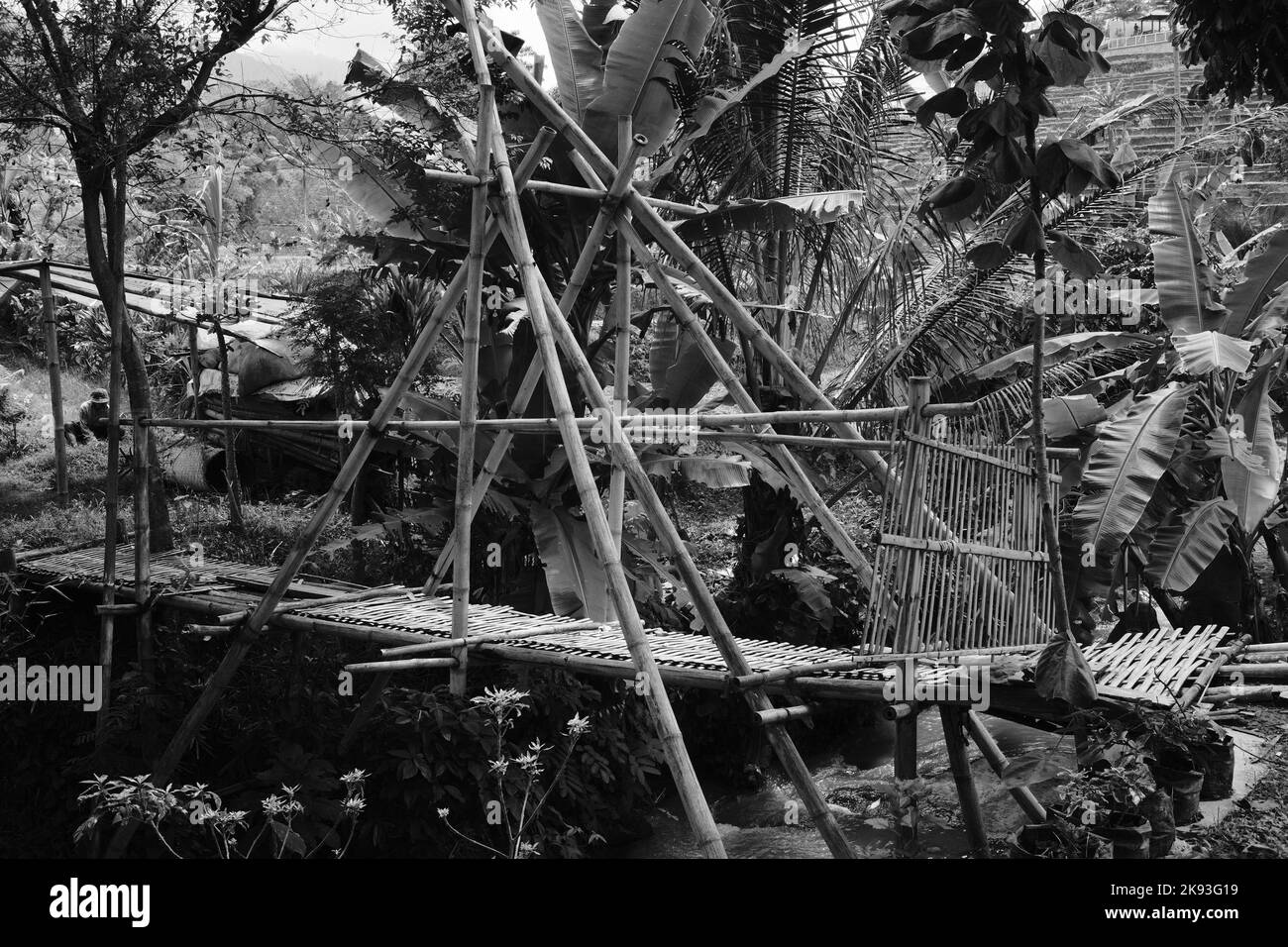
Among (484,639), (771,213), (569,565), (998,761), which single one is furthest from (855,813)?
(771,213)

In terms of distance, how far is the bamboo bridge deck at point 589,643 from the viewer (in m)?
3.77

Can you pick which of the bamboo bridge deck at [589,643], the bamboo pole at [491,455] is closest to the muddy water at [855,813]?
the bamboo pole at [491,455]

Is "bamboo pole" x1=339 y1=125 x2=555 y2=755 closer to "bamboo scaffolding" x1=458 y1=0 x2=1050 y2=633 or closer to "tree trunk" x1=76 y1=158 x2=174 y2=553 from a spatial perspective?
"bamboo scaffolding" x1=458 y1=0 x2=1050 y2=633

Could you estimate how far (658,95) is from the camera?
6043 mm

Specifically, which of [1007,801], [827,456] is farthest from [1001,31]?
[827,456]

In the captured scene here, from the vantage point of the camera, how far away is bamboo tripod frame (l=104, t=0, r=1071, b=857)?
3865 mm

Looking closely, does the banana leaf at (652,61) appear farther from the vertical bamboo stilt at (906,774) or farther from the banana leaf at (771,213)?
the vertical bamboo stilt at (906,774)

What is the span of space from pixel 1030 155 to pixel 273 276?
11841mm

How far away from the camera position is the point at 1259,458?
5.82m

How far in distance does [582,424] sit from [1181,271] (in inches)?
142

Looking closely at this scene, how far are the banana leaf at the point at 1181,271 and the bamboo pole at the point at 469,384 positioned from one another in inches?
144
